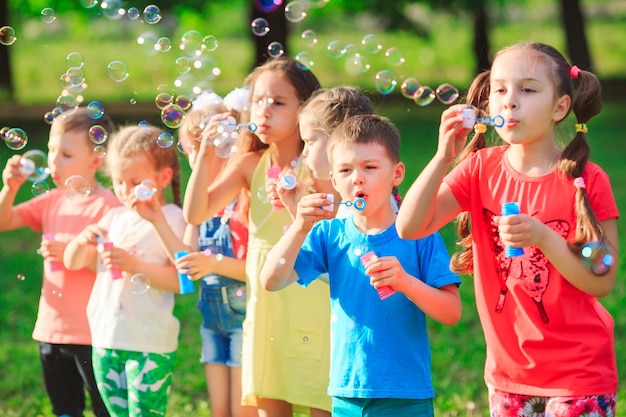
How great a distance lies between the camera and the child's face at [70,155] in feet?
13.8

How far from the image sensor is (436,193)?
9.60ft

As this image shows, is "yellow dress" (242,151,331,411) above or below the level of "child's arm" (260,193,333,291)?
below

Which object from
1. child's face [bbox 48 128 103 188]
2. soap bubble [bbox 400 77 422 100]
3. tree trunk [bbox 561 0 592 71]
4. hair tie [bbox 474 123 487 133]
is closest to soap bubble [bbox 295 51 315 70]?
soap bubble [bbox 400 77 422 100]

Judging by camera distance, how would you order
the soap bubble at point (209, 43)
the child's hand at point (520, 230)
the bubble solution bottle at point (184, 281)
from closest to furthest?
the child's hand at point (520, 230)
the bubble solution bottle at point (184, 281)
the soap bubble at point (209, 43)

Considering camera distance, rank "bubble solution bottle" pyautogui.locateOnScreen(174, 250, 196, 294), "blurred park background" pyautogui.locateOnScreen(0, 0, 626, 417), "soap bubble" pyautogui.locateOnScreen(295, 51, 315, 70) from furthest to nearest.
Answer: "blurred park background" pyautogui.locateOnScreen(0, 0, 626, 417), "soap bubble" pyautogui.locateOnScreen(295, 51, 315, 70), "bubble solution bottle" pyautogui.locateOnScreen(174, 250, 196, 294)

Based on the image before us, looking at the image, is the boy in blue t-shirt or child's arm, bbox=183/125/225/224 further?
child's arm, bbox=183/125/225/224

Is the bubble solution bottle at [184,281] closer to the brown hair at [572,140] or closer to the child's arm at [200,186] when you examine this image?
the child's arm at [200,186]

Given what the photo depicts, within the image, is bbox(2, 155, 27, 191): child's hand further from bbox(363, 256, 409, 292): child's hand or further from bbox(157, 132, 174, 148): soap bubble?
bbox(363, 256, 409, 292): child's hand

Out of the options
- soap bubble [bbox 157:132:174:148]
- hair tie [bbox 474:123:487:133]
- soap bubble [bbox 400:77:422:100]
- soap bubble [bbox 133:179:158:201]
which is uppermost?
soap bubble [bbox 400:77:422:100]

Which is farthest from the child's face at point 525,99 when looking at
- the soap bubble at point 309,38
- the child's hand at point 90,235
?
the child's hand at point 90,235

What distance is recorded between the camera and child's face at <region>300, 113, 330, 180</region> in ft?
11.2

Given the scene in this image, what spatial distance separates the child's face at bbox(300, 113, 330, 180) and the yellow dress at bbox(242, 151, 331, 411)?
0.24 meters

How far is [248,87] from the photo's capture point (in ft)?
13.0

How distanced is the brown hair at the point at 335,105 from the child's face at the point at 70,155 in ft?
3.43
